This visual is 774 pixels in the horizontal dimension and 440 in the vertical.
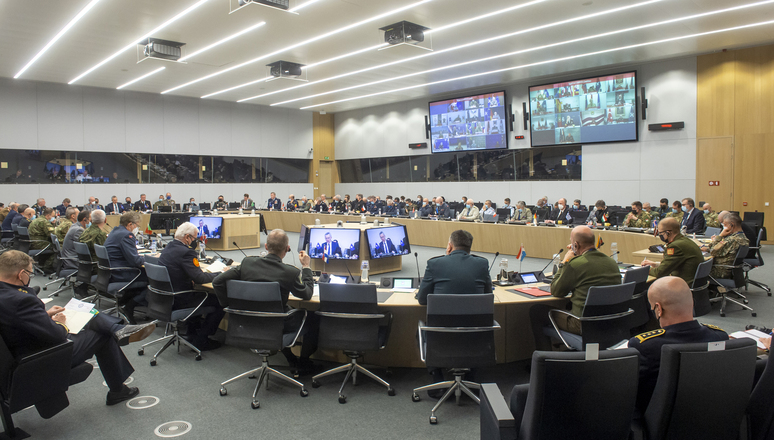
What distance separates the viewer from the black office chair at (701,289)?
452 cm

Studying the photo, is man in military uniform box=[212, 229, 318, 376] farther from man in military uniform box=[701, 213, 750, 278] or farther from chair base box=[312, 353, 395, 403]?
man in military uniform box=[701, 213, 750, 278]

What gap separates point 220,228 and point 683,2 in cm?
968

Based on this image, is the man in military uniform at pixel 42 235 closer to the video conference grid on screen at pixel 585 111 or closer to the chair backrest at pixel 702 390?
the chair backrest at pixel 702 390

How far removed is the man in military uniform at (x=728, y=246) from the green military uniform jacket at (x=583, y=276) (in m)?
3.04

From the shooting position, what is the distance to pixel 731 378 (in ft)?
6.21

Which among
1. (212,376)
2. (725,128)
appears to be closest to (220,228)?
(212,376)

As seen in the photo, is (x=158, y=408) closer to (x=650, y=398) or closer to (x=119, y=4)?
(x=650, y=398)

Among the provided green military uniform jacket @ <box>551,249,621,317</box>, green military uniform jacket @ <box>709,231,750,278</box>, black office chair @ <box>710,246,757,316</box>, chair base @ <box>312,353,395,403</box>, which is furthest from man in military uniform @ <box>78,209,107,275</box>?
green military uniform jacket @ <box>709,231,750,278</box>

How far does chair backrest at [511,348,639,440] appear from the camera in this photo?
1850 mm

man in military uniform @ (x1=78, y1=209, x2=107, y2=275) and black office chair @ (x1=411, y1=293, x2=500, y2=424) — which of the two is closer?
black office chair @ (x1=411, y1=293, x2=500, y2=424)

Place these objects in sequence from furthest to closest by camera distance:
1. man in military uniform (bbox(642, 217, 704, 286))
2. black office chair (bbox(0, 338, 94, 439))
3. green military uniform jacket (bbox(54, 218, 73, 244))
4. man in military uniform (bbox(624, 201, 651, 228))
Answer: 1. man in military uniform (bbox(624, 201, 651, 228))
2. green military uniform jacket (bbox(54, 218, 73, 244))
3. man in military uniform (bbox(642, 217, 704, 286))
4. black office chair (bbox(0, 338, 94, 439))

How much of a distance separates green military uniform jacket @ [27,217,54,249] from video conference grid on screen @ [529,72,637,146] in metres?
11.5

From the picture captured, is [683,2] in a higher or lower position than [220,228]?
higher

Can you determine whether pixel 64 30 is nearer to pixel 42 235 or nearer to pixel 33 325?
pixel 42 235
